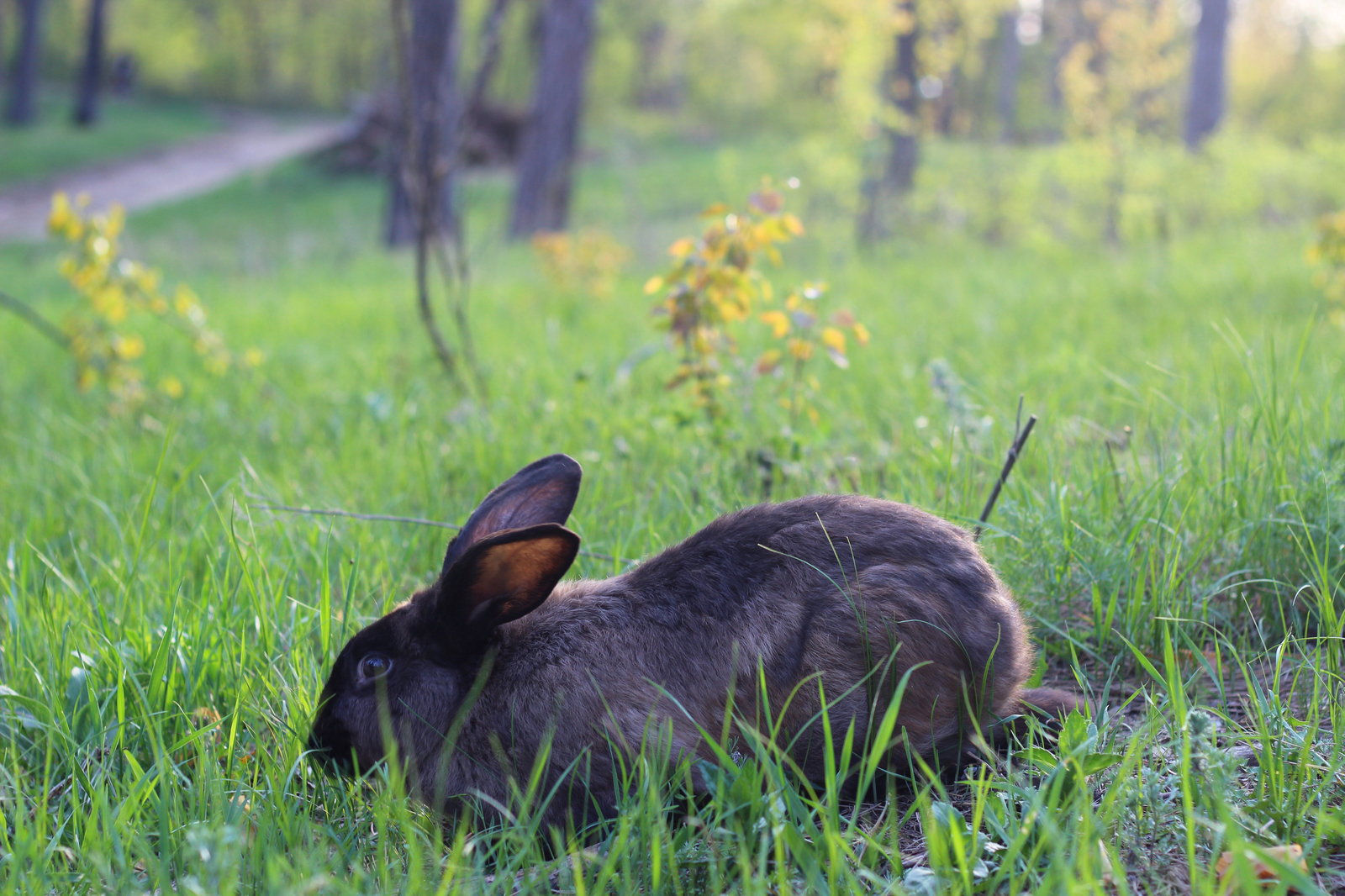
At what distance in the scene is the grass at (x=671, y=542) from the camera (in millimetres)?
1617

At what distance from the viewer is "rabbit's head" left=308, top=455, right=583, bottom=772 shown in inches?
76.9

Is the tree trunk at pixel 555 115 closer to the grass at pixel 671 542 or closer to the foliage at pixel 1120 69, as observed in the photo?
the foliage at pixel 1120 69

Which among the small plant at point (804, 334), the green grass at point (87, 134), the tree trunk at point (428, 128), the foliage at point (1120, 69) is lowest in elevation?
the small plant at point (804, 334)

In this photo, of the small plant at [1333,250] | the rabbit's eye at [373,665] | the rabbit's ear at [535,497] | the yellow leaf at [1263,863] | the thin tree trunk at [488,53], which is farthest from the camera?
the thin tree trunk at [488,53]

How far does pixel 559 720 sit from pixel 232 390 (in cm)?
440

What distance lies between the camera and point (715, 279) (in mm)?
3340

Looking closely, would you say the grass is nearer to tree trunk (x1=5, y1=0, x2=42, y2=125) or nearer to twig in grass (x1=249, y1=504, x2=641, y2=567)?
twig in grass (x1=249, y1=504, x2=641, y2=567)

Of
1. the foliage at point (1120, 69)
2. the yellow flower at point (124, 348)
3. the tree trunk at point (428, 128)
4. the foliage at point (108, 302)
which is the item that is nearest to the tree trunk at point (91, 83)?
the tree trunk at point (428, 128)

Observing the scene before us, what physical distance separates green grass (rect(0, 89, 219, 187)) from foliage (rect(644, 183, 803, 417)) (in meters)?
32.2

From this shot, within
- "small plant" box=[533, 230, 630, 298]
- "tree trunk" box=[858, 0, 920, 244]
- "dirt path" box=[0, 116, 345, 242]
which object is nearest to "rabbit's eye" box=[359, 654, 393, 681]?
"small plant" box=[533, 230, 630, 298]

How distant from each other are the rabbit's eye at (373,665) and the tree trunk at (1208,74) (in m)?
15.5

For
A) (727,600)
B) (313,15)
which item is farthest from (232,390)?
(313,15)

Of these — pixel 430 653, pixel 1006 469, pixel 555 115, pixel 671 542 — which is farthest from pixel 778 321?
pixel 555 115

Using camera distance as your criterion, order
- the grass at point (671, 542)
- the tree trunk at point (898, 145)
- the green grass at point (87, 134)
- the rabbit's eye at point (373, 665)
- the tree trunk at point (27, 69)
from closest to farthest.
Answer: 1. the grass at point (671, 542)
2. the rabbit's eye at point (373, 665)
3. the tree trunk at point (898, 145)
4. the green grass at point (87, 134)
5. the tree trunk at point (27, 69)
